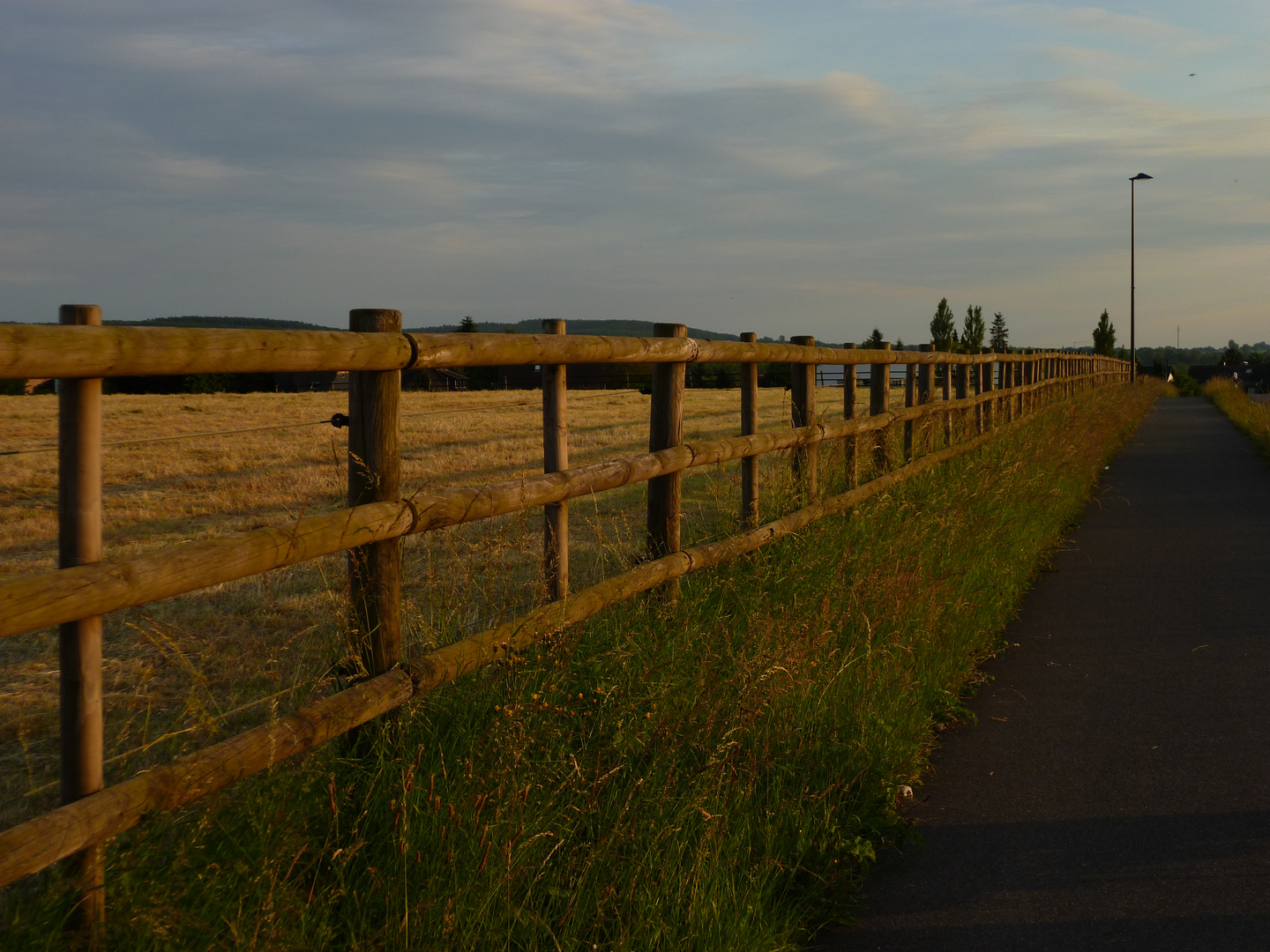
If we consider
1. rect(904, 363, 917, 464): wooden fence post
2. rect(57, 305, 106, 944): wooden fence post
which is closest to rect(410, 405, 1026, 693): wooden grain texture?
rect(57, 305, 106, 944): wooden fence post

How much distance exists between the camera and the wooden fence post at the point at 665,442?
18.3ft

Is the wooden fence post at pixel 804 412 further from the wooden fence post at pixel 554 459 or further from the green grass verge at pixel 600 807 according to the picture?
the wooden fence post at pixel 554 459

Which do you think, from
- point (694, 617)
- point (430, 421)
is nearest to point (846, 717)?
point (694, 617)

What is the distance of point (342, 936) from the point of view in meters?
2.82

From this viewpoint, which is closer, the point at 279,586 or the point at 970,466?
the point at 279,586

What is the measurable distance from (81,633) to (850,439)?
6.58 metres

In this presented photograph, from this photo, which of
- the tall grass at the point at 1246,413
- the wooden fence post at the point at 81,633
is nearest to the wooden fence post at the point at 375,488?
the wooden fence post at the point at 81,633

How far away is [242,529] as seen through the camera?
428 inches

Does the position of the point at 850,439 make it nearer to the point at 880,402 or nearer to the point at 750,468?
the point at 880,402

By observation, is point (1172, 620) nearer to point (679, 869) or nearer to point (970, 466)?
point (970, 466)

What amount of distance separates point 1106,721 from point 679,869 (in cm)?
295

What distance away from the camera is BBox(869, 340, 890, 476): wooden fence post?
9.34 m

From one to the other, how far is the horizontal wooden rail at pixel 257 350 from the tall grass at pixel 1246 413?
55.8 ft

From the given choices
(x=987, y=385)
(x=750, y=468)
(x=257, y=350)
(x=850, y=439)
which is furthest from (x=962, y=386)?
(x=257, y=350)
